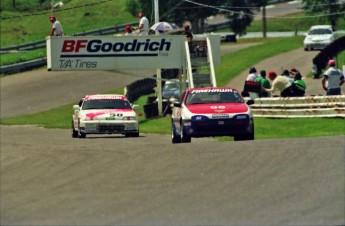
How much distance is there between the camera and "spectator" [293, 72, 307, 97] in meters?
34.1

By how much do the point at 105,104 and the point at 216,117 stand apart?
8.34 metres

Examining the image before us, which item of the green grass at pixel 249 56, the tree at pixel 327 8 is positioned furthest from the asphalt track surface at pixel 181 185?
the tree at pixel 327 8

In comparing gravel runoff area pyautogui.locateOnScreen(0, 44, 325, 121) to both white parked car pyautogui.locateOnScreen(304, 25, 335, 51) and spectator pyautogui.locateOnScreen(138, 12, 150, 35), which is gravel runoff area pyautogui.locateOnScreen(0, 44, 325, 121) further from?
Result: spectator pyautogui.locateOnScreen(138, 12, 150, 35)

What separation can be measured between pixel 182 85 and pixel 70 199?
101 ft

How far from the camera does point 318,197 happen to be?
14055 mm

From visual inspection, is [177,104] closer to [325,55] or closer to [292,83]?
[292,83]

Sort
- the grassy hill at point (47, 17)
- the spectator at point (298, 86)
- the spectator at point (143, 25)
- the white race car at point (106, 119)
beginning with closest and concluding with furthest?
the white race car at point (106, 119) < the spectator at point (298, 86) < the spectator at point (143, 25) < the grassy hill at point (47, 17)

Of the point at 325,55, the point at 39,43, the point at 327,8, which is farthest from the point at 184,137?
the point at 327,8

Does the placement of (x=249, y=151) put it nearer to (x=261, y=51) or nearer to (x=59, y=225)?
(x=59, y=225)

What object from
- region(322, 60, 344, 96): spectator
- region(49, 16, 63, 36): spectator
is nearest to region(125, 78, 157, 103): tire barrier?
region(49, 16, 63, 36): spectator

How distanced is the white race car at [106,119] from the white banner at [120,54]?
10.8 meters

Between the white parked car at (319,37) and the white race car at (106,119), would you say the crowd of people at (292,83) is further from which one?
the white parked car at (319,37)

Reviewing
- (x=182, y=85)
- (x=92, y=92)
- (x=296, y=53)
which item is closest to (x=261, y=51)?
(x=296, y=53)

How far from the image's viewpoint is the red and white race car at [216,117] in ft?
85.7
